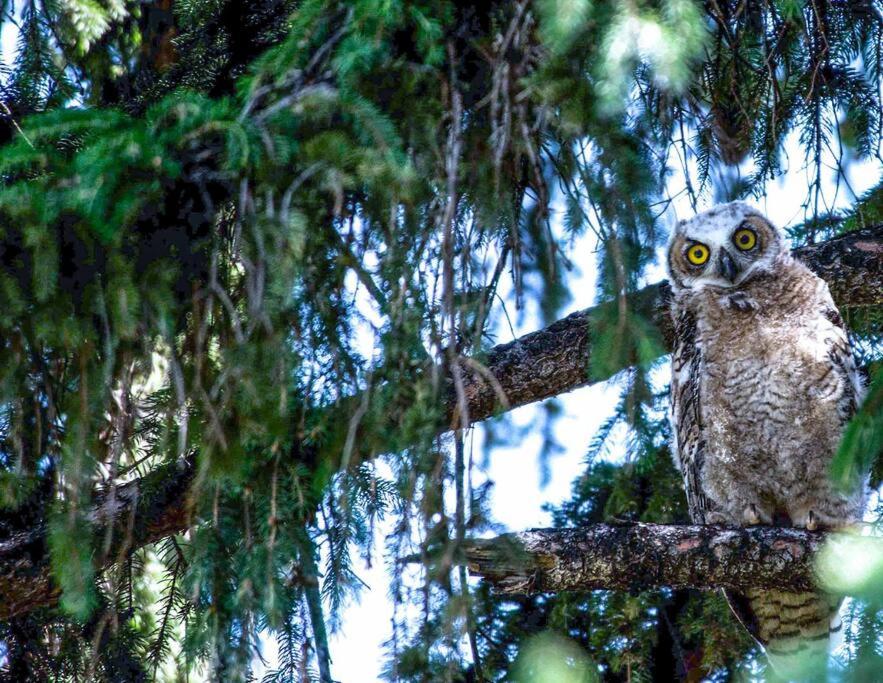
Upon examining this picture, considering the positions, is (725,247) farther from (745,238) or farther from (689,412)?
(689,412)

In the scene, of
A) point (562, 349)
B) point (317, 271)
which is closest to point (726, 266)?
point (562, 349)

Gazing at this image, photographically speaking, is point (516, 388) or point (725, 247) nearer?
point (516, 388)

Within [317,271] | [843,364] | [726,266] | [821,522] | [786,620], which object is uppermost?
[726,266]

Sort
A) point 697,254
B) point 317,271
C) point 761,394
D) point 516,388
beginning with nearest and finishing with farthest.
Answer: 1. point 317,271
2. point 516,388
3. point 761,394
4. point 697,254

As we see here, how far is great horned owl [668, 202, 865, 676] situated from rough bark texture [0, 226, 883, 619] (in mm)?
107

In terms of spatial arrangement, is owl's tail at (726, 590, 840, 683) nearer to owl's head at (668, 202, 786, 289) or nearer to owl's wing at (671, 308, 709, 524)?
owl's wing at (671, 308, 709, 524)

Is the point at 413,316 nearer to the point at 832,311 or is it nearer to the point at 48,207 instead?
the point at 48,207

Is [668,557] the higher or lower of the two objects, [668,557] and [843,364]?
the lower

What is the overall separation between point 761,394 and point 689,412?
29cm

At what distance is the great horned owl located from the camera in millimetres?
3361

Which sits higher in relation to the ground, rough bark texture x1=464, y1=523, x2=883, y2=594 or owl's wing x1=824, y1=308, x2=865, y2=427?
owl's wing x1=824, y1=308, x2=865, y2=427

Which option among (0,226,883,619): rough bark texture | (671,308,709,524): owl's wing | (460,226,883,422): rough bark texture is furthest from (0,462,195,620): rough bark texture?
(671,308,709,524): owl's wing

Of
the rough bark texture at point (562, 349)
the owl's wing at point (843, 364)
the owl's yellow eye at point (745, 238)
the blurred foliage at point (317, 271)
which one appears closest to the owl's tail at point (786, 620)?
the owl's wing at point (843, 364)

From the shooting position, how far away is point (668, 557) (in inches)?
112
